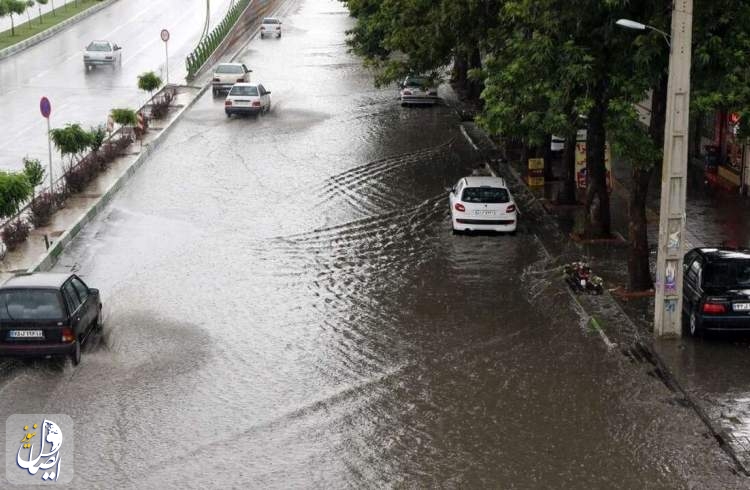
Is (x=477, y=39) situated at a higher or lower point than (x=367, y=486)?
higher

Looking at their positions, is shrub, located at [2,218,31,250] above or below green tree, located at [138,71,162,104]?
below

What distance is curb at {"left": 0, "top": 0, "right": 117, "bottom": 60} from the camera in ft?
193

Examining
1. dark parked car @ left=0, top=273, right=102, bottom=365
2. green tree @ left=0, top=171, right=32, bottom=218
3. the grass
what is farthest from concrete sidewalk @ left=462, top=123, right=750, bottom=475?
the grass

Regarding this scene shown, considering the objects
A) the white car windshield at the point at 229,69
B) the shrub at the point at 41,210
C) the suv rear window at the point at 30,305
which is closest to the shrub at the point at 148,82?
the white car windshield at the point at 229,69

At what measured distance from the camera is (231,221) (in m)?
28.2

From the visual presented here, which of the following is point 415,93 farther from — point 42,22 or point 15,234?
point 42,22

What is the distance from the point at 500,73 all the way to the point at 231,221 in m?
7.51

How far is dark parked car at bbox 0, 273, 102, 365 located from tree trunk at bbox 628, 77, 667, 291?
10080 millimetres

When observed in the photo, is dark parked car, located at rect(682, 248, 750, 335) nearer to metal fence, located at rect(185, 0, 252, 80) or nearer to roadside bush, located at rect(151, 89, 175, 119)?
roadside bush, located at rect(151, 89, 175, 119)

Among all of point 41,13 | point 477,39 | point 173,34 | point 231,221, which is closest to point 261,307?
point 231,221

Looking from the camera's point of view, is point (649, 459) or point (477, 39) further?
point (477, 39)

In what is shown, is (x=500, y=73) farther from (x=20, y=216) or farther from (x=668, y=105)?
(x=20, y=216)

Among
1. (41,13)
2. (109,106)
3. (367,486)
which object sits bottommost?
(367,486)

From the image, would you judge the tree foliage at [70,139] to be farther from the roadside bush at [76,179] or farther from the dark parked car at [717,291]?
the dark parked car at [717,291]
